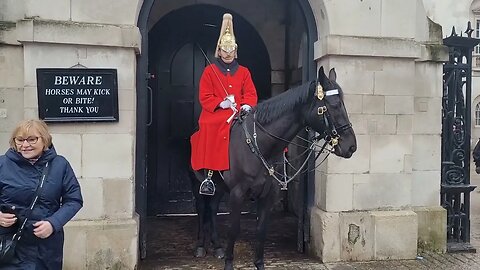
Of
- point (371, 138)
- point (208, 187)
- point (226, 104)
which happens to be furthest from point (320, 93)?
point (371, 138)

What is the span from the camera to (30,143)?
10.3ft

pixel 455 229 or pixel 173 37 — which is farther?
pixel 173 37

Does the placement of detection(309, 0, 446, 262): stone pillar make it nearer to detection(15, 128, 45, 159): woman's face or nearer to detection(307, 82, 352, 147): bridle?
detection(307, 82, 352, 147): bridle

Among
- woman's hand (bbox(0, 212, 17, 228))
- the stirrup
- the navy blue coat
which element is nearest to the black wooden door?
the stirrup

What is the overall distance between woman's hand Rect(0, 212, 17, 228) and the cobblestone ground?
2628mm

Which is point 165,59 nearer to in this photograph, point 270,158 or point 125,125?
point 125,125

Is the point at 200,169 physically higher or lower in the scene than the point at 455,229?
higher

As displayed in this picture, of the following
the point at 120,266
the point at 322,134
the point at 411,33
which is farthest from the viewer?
the point at 411,33

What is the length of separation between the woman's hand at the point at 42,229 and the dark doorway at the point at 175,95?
5.03 m

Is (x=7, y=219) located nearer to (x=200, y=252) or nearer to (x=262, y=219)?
(x=262, y=219)

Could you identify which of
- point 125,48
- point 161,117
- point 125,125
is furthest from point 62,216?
point 161,117

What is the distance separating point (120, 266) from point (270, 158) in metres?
1.98

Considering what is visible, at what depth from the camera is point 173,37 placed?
8.18 meters

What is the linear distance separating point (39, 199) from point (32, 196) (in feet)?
0.15
